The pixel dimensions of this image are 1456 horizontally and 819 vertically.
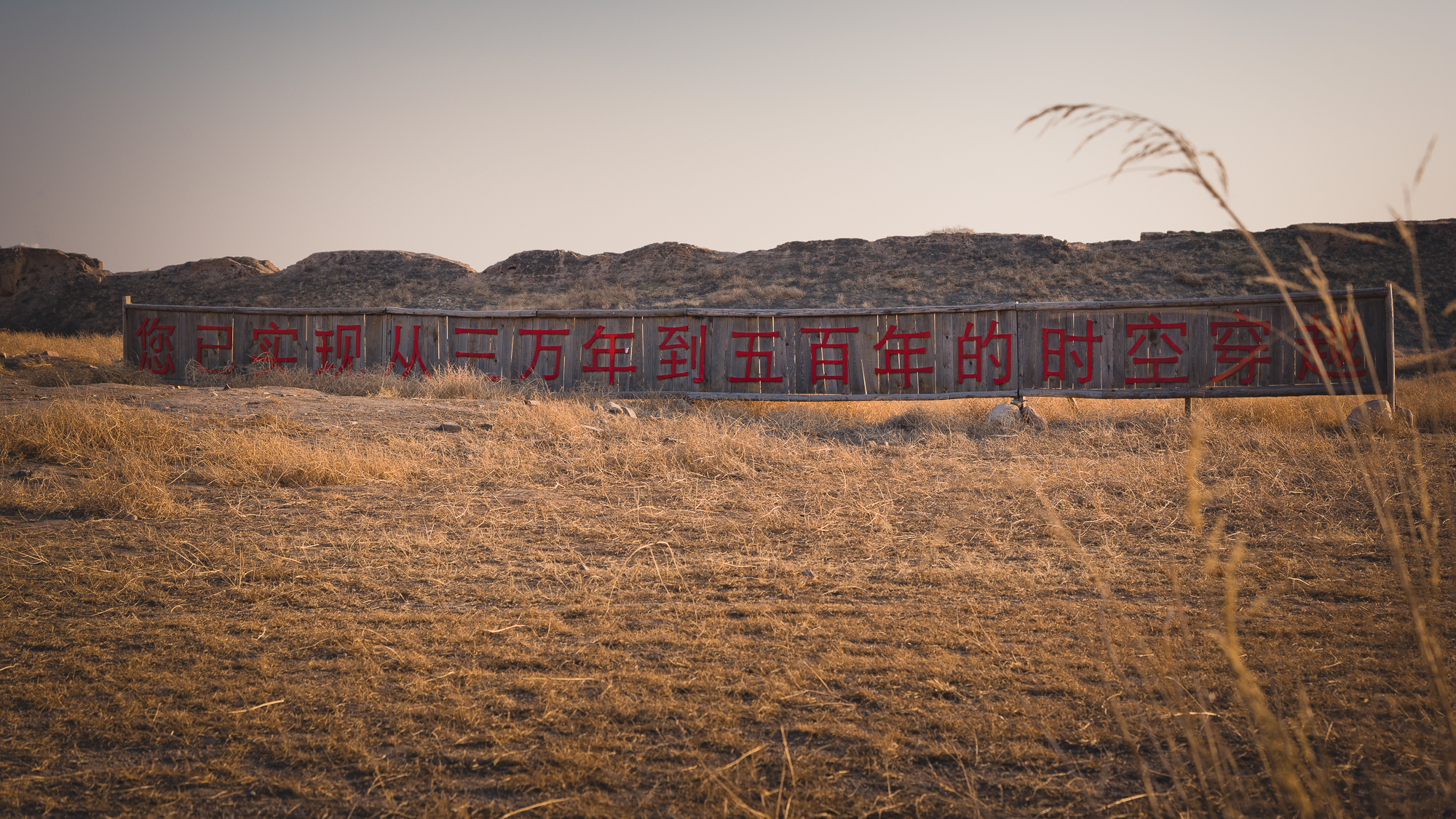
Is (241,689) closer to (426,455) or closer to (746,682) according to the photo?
(746,682)

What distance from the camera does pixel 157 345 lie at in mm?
15250

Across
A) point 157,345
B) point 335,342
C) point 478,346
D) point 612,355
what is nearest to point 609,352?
point 612,355

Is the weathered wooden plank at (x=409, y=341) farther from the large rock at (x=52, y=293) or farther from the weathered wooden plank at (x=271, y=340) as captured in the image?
the large rock at (x=52, y=293)

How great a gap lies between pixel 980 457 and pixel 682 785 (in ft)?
21.4

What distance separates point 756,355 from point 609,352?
2705mm

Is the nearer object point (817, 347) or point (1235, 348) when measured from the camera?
point (1235, 348)

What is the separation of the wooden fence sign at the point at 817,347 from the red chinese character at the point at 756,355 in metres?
0.02

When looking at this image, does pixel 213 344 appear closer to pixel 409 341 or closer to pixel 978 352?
pixel 409 341

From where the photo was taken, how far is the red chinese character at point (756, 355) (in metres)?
13.5

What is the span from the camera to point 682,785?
2.13 metres

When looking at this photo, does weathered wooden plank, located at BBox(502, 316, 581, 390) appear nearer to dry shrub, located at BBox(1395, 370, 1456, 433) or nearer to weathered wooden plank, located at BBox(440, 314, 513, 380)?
weathered wooden plank, located at BBox(440, 314, 513, 380)

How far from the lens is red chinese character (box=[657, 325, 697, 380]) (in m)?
13.8

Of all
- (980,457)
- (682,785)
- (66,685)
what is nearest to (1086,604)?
(682,785)

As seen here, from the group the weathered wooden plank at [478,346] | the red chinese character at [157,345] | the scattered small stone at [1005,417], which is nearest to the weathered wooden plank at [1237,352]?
the scattered small stone at [1005,417]
